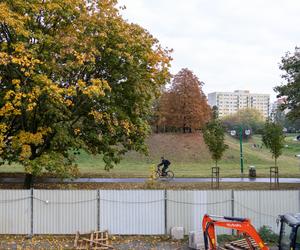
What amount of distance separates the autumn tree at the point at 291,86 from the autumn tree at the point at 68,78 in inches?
304

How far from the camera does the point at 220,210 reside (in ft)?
53.5

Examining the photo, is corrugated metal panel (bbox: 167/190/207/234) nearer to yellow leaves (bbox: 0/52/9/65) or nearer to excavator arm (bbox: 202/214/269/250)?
excavator arm (bbox: 202/214/269/250)

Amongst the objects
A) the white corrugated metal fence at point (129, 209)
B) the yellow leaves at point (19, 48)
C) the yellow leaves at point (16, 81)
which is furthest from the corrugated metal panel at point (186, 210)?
the yellow leaves at point (19, 48)

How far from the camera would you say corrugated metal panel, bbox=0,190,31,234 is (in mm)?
16062

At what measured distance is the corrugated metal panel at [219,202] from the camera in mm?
16281

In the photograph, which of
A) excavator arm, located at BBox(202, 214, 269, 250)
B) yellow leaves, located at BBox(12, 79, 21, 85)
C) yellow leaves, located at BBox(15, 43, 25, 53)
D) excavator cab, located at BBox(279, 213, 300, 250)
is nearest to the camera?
excavator cab, located at BBox(279, 213, 300, 250)

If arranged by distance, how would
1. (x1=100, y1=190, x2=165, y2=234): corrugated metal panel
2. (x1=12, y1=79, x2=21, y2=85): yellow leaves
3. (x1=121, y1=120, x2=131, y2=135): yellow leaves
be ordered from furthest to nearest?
(x1=121, y1=120, x2=131, y2=135): yellow leaves → (x1=12, y1=79, x2=21, y2=85): yellow leaves → (x1=100, y1=190, x2=165, y2=234): corrugated metal panel

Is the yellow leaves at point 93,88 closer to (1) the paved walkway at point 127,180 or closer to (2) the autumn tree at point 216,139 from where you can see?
(2) the autumn tree at point 216,139

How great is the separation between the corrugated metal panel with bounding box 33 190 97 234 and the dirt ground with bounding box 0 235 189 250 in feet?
1.34

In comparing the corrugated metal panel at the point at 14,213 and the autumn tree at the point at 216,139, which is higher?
the autumn tree at the point at 216,139

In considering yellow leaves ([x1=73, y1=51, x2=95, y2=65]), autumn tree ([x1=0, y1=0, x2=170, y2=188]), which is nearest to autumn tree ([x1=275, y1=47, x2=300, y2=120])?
autumn tree ([x1=0, y1=0, x2=170, y2=188])

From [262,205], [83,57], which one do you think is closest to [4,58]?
[83,57]

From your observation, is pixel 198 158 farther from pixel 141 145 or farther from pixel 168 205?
pixel 168 205

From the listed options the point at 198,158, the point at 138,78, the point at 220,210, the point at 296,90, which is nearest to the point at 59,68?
the point at 138,78
